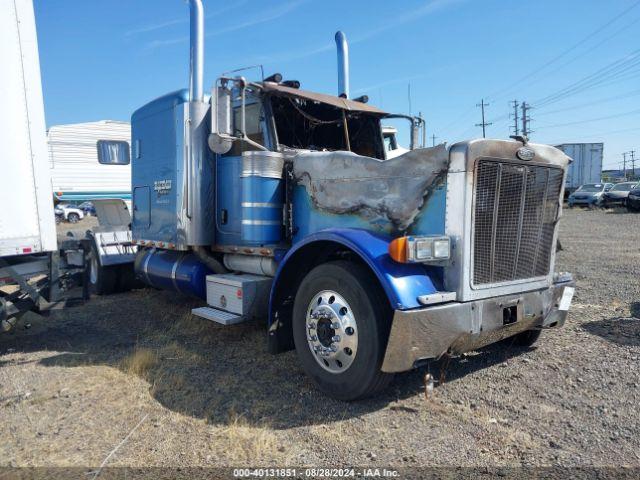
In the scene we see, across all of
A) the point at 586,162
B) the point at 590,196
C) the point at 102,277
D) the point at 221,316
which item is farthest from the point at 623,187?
the point at 221,316

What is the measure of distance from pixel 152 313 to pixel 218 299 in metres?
2.12

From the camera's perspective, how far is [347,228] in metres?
4.02

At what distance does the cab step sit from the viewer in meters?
4.79

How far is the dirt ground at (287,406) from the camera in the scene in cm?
310

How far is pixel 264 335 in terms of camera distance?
5.63 m

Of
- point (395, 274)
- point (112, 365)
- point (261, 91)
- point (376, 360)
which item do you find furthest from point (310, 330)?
A: point (261, 91)

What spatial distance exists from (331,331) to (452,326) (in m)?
0.92

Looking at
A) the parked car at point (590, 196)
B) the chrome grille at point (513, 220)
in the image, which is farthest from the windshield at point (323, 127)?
the parked car at point (590, 196)

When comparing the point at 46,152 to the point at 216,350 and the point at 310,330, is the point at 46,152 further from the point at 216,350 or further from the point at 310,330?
the point at 310,330

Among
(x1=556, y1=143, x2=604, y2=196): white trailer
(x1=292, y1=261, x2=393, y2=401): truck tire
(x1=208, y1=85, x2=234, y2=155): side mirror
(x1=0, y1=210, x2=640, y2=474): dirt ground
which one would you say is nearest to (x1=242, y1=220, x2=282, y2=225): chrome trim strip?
(x1=208, y1=85, x2=234, y2=155): side mirror

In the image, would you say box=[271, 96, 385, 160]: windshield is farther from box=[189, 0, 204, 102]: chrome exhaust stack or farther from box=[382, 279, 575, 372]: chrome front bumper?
box=[382, 279, 575, 372]: chrome front bumper

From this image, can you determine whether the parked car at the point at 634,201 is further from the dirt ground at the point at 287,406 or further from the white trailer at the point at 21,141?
the white trailer at the point at 21,141

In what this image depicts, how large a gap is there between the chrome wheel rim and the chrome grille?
973 mm

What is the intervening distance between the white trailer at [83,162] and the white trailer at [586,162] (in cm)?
3201
